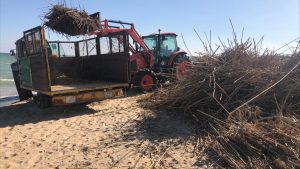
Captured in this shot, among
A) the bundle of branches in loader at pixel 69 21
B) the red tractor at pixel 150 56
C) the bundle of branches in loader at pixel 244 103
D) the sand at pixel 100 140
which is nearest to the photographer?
the bundle of branches in loader at pixel 244 103

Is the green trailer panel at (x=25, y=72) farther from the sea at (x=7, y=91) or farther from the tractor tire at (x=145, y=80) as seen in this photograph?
the tractor tire at (x=145, y=80)

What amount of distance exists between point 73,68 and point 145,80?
2611 mm

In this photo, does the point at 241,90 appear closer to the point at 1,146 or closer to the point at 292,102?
the point at 292,102

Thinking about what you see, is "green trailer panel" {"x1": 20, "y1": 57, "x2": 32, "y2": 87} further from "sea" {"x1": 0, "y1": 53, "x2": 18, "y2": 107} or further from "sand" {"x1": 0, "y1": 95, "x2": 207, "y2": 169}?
"sea" {"x1": 0, "y1": 53, "x2": 18, "y2": 107}

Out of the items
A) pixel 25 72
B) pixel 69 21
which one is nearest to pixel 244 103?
pixel 69 21

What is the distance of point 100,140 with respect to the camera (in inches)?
270

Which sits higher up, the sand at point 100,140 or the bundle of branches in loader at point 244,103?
the bundle of branches in loader at point 244,103

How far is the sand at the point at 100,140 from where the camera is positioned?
5840mm

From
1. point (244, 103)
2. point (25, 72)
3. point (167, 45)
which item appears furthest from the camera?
point (167, 45)

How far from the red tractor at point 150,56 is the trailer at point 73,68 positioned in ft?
2.83

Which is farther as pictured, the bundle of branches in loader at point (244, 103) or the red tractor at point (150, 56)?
the red tractor at point (150, 56)

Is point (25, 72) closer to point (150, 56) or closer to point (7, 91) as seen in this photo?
point (150, 56)

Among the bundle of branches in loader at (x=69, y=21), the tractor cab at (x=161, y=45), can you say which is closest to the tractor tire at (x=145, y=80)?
the tractor cab at (x=161, y=45)

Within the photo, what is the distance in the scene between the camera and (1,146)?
696cm
